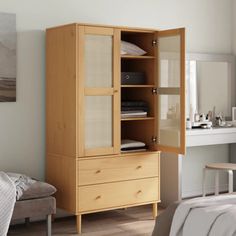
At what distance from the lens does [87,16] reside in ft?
17.5

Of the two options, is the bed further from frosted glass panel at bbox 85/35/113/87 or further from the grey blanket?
frosted glass panel at bbox 85/35/113/87

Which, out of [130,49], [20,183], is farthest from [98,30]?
[20,183]

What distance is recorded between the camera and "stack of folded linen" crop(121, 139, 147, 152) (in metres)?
5.07

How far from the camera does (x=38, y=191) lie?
444 centimetres

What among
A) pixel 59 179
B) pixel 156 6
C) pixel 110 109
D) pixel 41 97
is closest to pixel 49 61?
pixel 41 97

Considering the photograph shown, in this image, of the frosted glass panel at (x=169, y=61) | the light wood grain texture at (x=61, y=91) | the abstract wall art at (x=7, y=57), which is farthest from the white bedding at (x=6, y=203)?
the frosted glass panel at (x=169, y=61)

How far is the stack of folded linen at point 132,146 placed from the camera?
5.07 meters

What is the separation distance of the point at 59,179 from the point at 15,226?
1.87 ft

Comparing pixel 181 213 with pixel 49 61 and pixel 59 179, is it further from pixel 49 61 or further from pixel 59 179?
pixel 49 61

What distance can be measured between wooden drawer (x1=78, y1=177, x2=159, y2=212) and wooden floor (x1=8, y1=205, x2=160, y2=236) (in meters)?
0.19

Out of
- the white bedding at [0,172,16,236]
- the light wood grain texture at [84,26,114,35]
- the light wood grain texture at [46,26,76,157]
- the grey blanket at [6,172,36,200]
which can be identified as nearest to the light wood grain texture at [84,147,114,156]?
the light wood grain texture at [46,26,76,157]

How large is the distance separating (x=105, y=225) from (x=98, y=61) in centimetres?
145

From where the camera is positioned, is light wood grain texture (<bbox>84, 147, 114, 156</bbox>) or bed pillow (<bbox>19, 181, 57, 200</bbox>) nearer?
bed pillow (<bbox>19, 181, 57, 200</bbox>)

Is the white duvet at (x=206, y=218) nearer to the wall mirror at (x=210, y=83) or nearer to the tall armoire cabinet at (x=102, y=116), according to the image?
the tall armoire cabinet at (x=102, y=116)
